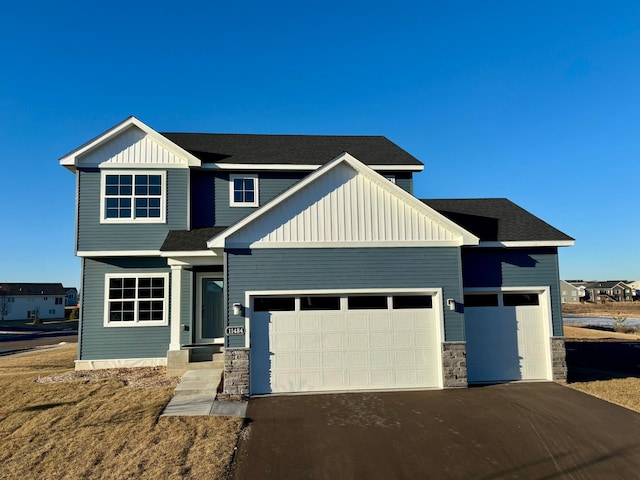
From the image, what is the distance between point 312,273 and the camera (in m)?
10.1

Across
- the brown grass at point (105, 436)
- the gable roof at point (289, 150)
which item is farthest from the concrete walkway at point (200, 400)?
the gable roof at point (289, 150)

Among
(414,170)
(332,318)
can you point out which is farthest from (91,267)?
(414,170)

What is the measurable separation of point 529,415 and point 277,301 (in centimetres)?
600

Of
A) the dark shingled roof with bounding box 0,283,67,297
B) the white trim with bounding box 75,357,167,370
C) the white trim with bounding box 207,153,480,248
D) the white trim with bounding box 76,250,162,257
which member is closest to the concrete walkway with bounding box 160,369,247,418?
the white trim with bounding box 75,357,167,370

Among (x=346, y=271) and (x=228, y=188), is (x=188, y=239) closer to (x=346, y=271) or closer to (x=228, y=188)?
(x=228, y=188)

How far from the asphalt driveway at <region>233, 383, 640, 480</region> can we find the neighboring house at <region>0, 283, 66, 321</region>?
59587 millimetres

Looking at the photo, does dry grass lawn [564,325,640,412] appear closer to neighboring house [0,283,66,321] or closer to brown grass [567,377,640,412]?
brown grass [567,377,640,412]

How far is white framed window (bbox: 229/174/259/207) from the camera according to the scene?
45.3ft

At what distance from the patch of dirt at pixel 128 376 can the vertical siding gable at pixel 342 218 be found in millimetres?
4319

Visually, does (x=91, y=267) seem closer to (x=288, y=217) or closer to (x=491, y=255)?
(x=288, y=217)

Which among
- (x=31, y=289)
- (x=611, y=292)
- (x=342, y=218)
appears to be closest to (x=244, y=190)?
(x=342, y=218)

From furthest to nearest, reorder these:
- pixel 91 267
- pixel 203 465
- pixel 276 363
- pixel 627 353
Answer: pixel 627 353, pixel 91 267, pixel 276 363, pixel 203 465

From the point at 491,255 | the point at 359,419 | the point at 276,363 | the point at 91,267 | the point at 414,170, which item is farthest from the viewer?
the point at 414,170

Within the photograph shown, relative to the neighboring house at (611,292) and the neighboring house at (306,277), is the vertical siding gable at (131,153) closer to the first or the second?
the neighboring house at (306,277)
